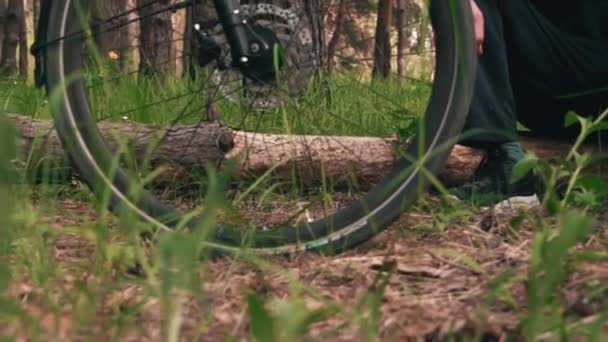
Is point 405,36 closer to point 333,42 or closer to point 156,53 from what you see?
point 333,42

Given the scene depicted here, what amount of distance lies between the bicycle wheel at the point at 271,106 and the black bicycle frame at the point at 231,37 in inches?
1.1

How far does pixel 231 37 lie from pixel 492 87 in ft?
2.45

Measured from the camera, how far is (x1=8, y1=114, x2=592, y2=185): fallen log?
2.93 meters

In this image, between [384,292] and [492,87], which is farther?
[492,87]

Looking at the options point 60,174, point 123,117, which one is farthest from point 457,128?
point 60,174

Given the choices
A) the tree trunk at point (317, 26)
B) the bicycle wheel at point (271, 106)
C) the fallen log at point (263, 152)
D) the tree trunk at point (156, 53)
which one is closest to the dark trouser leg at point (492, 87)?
the bicycle wheel at point (271, 106)

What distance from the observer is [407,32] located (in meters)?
3.02

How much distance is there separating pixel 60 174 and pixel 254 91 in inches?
29.2

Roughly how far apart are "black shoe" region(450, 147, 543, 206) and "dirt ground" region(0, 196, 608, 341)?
14.9 inches

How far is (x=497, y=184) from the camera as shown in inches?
113

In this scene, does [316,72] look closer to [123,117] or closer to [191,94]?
[191,94]

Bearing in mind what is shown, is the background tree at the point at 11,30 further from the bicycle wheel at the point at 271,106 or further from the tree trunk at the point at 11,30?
the bicycle wheel at the point at 271,106

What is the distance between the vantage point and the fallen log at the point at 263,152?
2.93 m

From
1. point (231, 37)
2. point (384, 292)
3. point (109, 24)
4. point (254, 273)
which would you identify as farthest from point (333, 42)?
point (384, 292)
